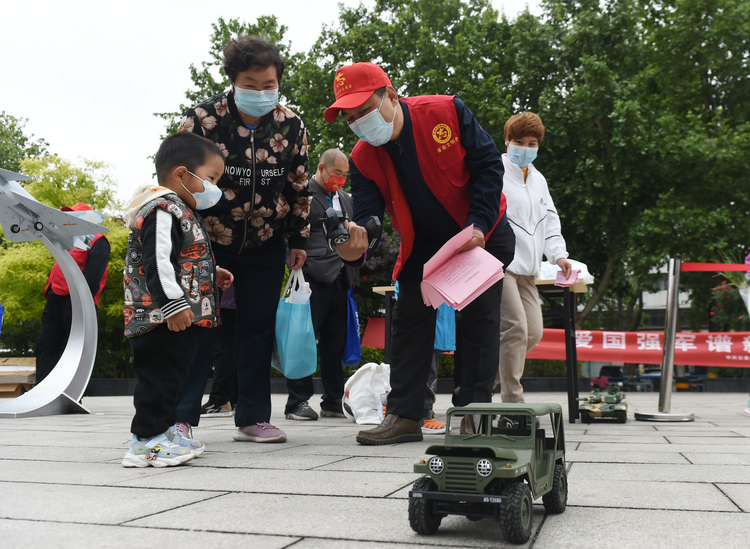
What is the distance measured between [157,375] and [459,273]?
4.45 feet

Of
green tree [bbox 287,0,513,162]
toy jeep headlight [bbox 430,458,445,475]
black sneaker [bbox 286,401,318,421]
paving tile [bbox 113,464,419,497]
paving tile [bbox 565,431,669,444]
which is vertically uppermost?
green tree [bbox 287,0,513,162]

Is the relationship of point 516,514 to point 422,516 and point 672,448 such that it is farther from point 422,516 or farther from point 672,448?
point 672,448

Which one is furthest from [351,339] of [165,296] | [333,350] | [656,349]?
[656,349]

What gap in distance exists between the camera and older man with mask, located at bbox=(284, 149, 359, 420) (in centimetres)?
512

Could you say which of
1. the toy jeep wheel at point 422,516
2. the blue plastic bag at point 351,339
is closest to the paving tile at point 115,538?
the toy jeep wheel at point 422,516

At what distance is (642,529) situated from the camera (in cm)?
161

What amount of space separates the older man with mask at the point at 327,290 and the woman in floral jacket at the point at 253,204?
1.50 m

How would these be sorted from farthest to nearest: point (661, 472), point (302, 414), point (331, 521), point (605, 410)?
point (302, 414)
point (605, 410)
point (661, 472)
point (331, 521)

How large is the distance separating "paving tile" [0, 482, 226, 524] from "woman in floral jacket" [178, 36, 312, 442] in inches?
41.8

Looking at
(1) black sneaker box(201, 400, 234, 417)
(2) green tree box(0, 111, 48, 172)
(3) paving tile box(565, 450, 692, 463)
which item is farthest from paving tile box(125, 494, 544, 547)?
(2) green tree box(0, 111, 48, 172)

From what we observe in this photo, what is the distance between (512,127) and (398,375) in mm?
2160

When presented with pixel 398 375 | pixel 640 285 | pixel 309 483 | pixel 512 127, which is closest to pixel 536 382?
pixel 640 285

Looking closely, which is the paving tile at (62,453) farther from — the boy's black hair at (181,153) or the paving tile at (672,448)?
the paving tile at (672,448)

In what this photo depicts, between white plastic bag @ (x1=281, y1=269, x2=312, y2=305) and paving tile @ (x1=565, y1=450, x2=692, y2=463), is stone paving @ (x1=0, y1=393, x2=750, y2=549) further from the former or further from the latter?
white plastic bag @ (x1=281, y1=269, x2=312, y2=305)
